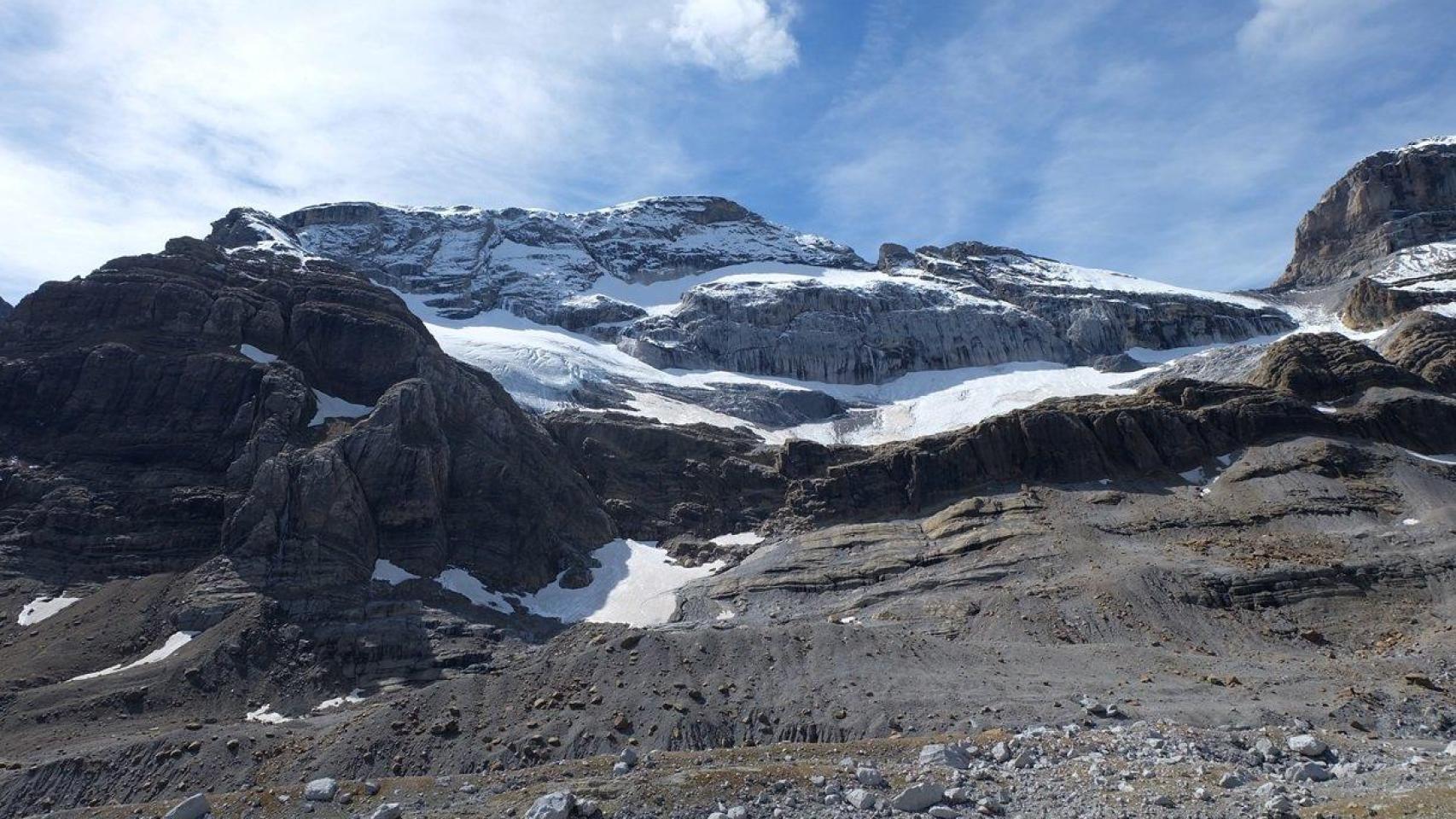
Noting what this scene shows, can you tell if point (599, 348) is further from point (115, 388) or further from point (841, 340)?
point (115, 388)

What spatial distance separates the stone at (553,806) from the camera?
26.6 meters

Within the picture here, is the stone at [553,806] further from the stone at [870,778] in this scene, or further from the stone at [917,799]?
the stone at [917,799]

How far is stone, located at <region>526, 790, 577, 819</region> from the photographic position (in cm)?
2664

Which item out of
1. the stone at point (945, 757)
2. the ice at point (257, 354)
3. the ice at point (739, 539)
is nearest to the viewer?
the stone at point (945, 757)

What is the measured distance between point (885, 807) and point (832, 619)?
35914mm

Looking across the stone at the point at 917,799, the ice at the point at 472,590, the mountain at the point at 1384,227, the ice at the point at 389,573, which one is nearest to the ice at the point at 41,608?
the ice at the point at 389,573

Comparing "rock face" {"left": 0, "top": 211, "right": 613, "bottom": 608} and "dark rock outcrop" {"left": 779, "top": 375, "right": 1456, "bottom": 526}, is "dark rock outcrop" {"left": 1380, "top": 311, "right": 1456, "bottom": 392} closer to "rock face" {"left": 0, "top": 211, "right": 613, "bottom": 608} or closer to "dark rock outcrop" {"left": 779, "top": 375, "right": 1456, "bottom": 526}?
"dark rock outcrop" {"left": 779, "top": 375, "right": 1456, "bottom": 526}

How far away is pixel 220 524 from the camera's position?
66375 millimetres

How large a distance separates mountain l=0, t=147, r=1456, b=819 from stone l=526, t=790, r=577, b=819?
153 millimetres

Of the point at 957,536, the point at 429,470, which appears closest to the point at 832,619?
the point at 957,536

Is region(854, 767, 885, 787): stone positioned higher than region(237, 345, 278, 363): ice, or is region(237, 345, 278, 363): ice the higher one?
region(237, 345, 278, 363): ice

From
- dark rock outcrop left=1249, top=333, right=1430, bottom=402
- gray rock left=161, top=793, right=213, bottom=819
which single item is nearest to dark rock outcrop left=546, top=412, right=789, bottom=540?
dark rock outcrop left=1249, top=333, right=1430, bottom=402

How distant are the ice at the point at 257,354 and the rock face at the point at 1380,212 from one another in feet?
504

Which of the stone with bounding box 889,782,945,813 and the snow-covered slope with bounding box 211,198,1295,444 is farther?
the snow-covered slope with bounding box 211,198,1295,444
